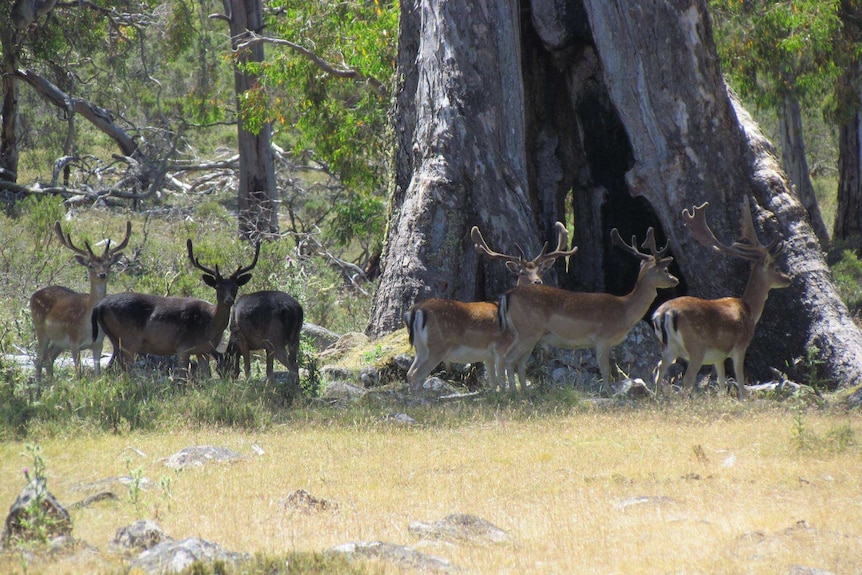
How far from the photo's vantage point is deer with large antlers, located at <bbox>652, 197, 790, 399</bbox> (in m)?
11.9

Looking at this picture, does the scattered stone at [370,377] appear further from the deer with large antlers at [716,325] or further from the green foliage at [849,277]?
the green foliage at [849,277]

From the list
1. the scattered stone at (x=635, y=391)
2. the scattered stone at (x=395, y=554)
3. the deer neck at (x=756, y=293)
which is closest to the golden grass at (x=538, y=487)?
the scattered stone at (x=395, y=554)

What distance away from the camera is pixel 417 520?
7418 mm

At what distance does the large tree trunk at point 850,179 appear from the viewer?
25.1 meters

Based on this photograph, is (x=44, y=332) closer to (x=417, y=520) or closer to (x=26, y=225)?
(x=417, y=520)

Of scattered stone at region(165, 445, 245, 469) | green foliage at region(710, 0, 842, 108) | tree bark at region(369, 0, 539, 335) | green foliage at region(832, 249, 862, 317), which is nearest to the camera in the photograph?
scattered stone at region(165, 445, 245, 469)

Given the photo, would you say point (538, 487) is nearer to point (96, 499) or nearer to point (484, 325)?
point (96, 499)

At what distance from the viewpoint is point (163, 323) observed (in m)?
12.6

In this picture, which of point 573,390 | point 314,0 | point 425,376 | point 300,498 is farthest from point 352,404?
point 314,0

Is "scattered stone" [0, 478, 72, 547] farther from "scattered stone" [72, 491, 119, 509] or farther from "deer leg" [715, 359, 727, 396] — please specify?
"deer leg" [715, 359, 727, 396]

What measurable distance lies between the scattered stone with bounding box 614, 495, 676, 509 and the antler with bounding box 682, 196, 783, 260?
19.7 feet

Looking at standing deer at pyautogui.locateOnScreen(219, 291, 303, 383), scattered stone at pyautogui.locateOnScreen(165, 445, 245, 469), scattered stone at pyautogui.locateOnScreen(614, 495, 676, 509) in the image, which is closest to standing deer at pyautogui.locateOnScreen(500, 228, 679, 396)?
standing deer at pyautogui.locateOnScreen(219, 291, 303, 383)

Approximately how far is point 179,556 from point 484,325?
664 cm

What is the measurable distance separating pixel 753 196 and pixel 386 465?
7278mm
